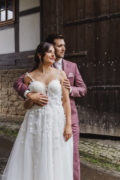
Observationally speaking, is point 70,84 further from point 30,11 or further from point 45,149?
point 30,11

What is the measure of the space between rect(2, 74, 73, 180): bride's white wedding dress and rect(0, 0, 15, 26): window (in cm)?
476

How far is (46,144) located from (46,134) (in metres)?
0.09

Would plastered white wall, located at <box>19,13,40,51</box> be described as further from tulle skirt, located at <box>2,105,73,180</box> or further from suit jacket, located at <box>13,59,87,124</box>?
tulle skirt, located at <box>2,105,73,180</box>

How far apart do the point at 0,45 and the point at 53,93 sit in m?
4.98

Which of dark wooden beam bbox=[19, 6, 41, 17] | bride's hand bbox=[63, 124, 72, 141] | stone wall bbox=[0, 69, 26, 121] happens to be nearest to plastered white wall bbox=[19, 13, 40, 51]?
dark wooden beam bbox=[19, 6, 41, 17]

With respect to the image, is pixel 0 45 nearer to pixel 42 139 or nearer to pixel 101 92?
pixel 101 92

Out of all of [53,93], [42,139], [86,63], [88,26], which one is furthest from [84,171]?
[88,26]

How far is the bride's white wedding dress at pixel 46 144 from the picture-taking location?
2.02 meters

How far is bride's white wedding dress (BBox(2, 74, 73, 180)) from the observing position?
202cm

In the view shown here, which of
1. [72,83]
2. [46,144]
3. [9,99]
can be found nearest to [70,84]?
[72,83]

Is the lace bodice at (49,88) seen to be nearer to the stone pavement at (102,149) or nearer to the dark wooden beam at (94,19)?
the stone pavement at (102,149)

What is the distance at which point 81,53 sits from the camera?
4.48 m

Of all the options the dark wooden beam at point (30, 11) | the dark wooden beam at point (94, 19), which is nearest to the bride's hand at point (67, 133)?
the dark wooden beam at point (94, 19)

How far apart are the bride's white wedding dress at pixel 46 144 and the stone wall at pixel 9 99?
3.99m
